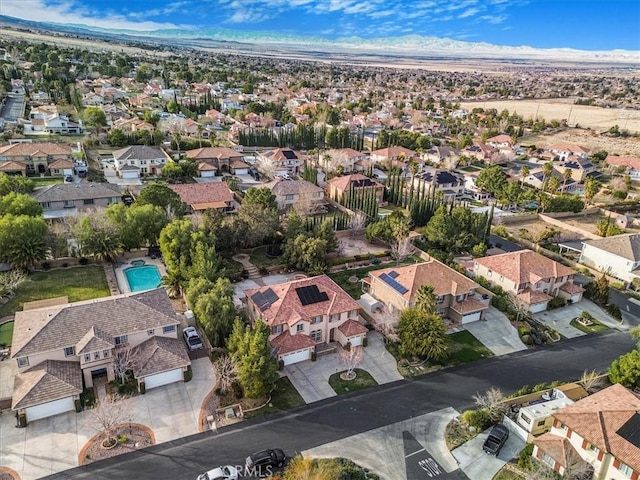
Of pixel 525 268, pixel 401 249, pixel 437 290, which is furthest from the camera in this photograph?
pixel 401 249

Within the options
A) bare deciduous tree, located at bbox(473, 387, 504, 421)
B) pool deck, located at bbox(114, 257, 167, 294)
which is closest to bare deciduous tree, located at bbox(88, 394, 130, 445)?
pool deck, located at bbox(114, 257, 167, 294)

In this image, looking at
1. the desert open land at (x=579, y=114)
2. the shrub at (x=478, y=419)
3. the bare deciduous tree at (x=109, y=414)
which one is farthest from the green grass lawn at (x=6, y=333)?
the desert open land at (x=579, y=114)

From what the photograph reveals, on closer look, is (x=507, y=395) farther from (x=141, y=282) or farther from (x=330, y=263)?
(x=141, y=282)

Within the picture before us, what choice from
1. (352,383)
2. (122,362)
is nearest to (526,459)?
(352,383)

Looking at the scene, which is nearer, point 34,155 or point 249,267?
point 249,267

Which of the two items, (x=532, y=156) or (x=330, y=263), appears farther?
(x=532, y=156)

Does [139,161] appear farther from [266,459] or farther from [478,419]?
[478,419]

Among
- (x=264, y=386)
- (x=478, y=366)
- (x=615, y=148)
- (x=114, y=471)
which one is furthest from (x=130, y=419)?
(x=615, y=148)
